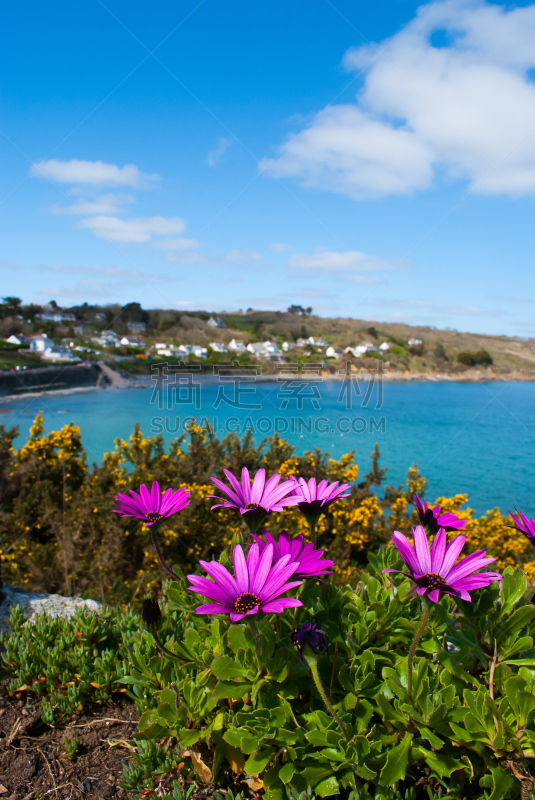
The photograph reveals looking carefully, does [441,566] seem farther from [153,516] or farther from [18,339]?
[18,339]

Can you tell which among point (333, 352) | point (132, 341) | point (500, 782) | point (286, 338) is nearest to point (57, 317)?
point (132, 341)

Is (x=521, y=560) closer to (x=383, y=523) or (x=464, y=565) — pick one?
(x=383, y=523)

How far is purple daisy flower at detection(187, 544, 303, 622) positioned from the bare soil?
942 mm

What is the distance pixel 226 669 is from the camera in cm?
126

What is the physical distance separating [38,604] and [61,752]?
3.80 feet

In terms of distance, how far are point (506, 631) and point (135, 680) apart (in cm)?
127

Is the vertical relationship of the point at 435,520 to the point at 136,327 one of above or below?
below

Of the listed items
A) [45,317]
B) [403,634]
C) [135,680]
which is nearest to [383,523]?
[403,634]

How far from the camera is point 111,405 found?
25.1 meters

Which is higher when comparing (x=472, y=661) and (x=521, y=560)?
(x=472, y=661)

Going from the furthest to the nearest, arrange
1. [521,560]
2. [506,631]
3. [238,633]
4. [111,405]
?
[111,405] → [521,560] → [506,631] → [238,633]

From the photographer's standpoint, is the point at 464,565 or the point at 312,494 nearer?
the point at 464,565

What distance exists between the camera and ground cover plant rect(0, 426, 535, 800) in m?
1.20

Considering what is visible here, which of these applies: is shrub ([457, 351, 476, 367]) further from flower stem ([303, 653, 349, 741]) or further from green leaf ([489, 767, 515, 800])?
flower stem ([303, 653, 349, 741])
